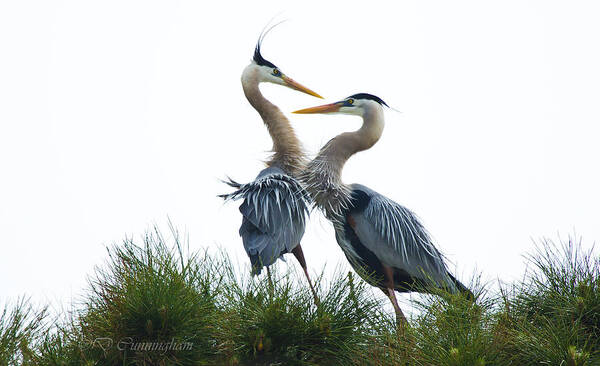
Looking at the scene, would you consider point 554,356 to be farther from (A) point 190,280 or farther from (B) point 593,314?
(A) point 190,280

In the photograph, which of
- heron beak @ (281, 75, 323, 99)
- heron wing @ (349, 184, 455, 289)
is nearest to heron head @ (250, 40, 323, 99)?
heron beak @ (281, 75, 323, 99)

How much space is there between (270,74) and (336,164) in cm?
144

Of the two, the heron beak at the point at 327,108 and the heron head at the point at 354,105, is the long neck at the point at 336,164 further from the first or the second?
the heron beak at the point at 327,108

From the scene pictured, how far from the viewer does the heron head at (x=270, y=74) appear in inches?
266

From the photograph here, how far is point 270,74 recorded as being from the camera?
22.2 feet

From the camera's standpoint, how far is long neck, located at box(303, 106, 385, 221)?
5727 millimetres

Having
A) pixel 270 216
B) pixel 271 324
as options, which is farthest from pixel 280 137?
pixel 271 324

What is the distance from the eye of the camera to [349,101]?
251 inches

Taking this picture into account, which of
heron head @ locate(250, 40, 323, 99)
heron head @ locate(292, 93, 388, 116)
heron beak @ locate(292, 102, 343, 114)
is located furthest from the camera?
heron head @ locate(250, 40, 323, 99)

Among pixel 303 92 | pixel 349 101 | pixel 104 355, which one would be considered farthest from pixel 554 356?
pixel 303 92

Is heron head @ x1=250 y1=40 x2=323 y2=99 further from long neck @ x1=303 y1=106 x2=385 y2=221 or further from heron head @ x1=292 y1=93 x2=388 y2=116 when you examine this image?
long neck @ x1=303 y1=106 x2=385 y2=221

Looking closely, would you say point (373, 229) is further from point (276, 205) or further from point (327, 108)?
point (327, 108)

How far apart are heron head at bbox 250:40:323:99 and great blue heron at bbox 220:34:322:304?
0.67 meters

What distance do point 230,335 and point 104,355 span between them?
744mm
